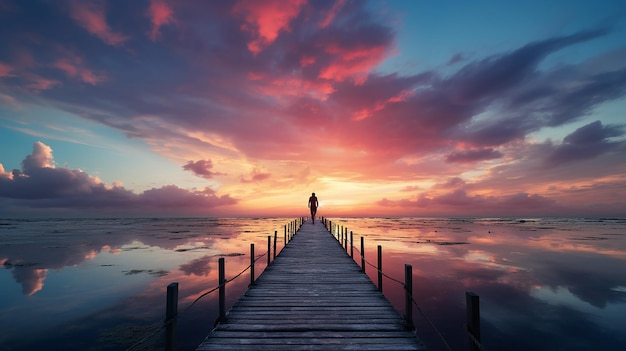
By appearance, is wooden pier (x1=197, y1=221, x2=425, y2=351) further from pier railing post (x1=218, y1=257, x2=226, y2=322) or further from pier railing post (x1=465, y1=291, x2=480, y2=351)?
pier railing post (x1=465, y1=291, x2=480, y2=351)

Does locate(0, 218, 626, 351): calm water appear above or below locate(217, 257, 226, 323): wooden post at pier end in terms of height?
below

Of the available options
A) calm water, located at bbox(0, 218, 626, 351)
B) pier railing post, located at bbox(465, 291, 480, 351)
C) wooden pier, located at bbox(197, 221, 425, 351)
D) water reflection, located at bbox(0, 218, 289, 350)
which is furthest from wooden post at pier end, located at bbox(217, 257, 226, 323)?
pier railing post, located at bbox(465, 291, 480, 351)

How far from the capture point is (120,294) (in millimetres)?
15219

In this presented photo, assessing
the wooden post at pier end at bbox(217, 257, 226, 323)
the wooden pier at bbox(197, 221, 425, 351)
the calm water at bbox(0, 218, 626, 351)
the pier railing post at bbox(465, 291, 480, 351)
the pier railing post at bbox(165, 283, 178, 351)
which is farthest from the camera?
the calm water at bbox(0, 218, 626, 351)

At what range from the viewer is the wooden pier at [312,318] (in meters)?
5.59

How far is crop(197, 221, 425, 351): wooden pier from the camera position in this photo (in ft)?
18.4

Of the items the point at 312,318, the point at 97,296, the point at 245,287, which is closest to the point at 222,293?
the point at 312,318

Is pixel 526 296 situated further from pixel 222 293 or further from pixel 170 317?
pixel 170 317

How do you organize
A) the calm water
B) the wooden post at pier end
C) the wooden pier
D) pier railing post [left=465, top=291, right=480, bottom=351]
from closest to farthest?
1. pier railing post [left=465, top=291, right=480, bottom=351]
2. the wooden pier
3. the wooden post at pier end
4. the calm water

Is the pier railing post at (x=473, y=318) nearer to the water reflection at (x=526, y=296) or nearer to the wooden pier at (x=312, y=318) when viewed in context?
the wooden pier at (x=312, y=318)

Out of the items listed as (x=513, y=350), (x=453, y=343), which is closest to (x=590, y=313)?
(x=513, y=350)

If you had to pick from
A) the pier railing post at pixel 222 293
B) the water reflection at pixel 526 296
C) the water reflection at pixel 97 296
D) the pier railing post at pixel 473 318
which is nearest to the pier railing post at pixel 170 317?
the pier railing post at pixel 222 293

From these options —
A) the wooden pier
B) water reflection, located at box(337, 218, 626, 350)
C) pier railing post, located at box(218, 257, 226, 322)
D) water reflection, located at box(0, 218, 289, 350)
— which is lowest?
water reflection, located at box(337, 218, 626, 350)

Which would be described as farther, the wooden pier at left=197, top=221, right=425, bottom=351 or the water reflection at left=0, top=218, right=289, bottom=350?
the water reflection at left=0, top=218, right=289, bottom=350
